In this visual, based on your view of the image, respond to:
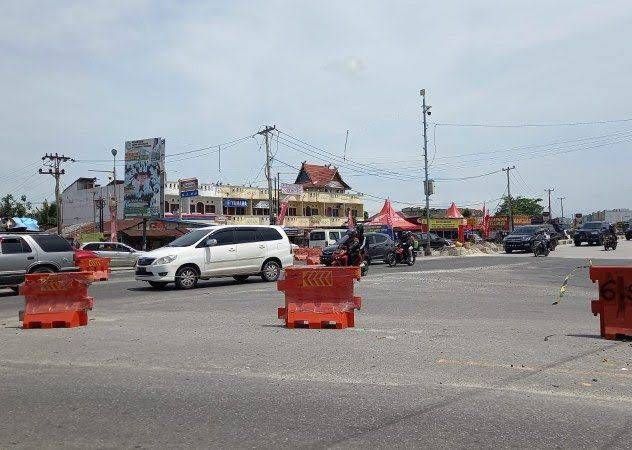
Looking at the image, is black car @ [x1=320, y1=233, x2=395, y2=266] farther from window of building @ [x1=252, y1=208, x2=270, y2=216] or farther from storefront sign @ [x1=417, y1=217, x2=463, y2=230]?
storefront sign @ [x1=417, y1=217, x2=463, y2=230]

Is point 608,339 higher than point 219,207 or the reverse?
the reverse

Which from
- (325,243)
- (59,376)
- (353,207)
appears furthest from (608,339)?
(353,207)

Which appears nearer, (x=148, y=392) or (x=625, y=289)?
(x=148, y=392)

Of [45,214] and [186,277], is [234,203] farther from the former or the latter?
[186,277]

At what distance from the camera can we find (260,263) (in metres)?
19.1

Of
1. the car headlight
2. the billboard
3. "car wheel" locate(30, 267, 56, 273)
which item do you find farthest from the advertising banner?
the car headlight

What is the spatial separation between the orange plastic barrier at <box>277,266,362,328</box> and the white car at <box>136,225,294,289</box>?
25.3 ft

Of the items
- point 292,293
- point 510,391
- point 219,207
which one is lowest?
point 510,391

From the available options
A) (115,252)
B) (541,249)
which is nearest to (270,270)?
(115,252)

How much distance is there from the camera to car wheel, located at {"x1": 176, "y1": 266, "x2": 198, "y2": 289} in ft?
57.4

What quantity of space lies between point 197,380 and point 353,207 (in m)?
65.4

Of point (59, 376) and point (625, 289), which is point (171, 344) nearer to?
point (59, 376)

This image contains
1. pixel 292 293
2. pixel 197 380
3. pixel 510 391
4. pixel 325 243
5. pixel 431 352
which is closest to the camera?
pixel 510 391

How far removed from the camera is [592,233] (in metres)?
48.4
